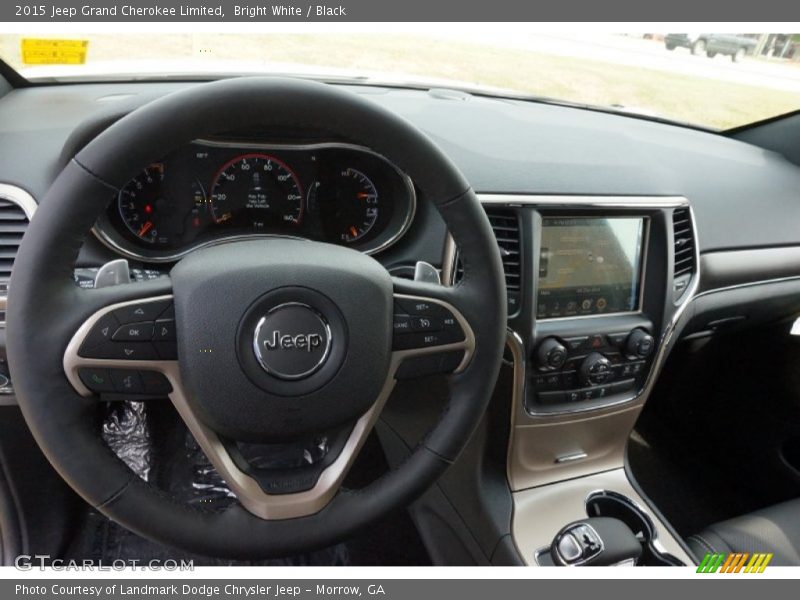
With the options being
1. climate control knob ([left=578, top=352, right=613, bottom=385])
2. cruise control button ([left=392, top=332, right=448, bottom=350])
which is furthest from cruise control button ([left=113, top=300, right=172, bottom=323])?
climate control knob ([left=578, top=352, right=613, bottom=385])

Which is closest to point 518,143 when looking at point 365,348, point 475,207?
point 475,207

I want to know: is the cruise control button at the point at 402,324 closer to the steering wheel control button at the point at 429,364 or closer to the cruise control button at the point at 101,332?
the steering wheel control button at the point at 429,364

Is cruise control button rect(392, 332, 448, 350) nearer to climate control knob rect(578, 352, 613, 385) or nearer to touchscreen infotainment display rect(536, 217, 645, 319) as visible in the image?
touchscreen infotainment display rect(536, 217, 645, 319)

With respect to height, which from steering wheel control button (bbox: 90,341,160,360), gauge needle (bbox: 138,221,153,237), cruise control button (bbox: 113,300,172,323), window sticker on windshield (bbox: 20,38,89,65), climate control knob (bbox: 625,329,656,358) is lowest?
climate control knob (bbox: 625,329,656,358)

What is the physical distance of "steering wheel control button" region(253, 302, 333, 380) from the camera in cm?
95

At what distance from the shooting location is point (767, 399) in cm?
222

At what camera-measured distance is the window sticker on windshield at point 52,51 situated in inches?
56.6

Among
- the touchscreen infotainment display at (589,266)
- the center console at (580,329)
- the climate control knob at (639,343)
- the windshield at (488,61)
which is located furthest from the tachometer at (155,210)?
the climate control knob at (639,343)

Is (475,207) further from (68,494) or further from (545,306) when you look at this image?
(68,494)

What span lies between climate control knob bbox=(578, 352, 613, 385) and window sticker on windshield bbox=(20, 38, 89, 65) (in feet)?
4.42

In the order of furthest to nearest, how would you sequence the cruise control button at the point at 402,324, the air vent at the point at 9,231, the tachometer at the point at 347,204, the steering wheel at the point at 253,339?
the tachometer at the point at 347,204 < the air vent at the point at 9,231 < the cruise control button at the point at 402,324 < the steering wheel at the point at 253,339

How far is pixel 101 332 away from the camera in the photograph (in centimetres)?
90

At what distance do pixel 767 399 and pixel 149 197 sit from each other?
80.3 inches

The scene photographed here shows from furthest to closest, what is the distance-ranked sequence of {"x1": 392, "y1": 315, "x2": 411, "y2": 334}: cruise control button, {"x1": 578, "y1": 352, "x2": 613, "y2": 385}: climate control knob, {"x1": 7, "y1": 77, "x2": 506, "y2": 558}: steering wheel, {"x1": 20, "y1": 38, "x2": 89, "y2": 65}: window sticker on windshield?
{"x1": 578, "y1": 352, "x2": 613, "y2": 385}: climate control knob, {"x1": 20, "y1": 38, "x2": 89, "y2": 65}: window sticker on windshield, {"x1": 392, "y1": 315, "x2": 411, "y2": 334}: cruise control button, {"x1": 7, "y1": 77, "x2": 506, "y2": 558}: steering wheel
